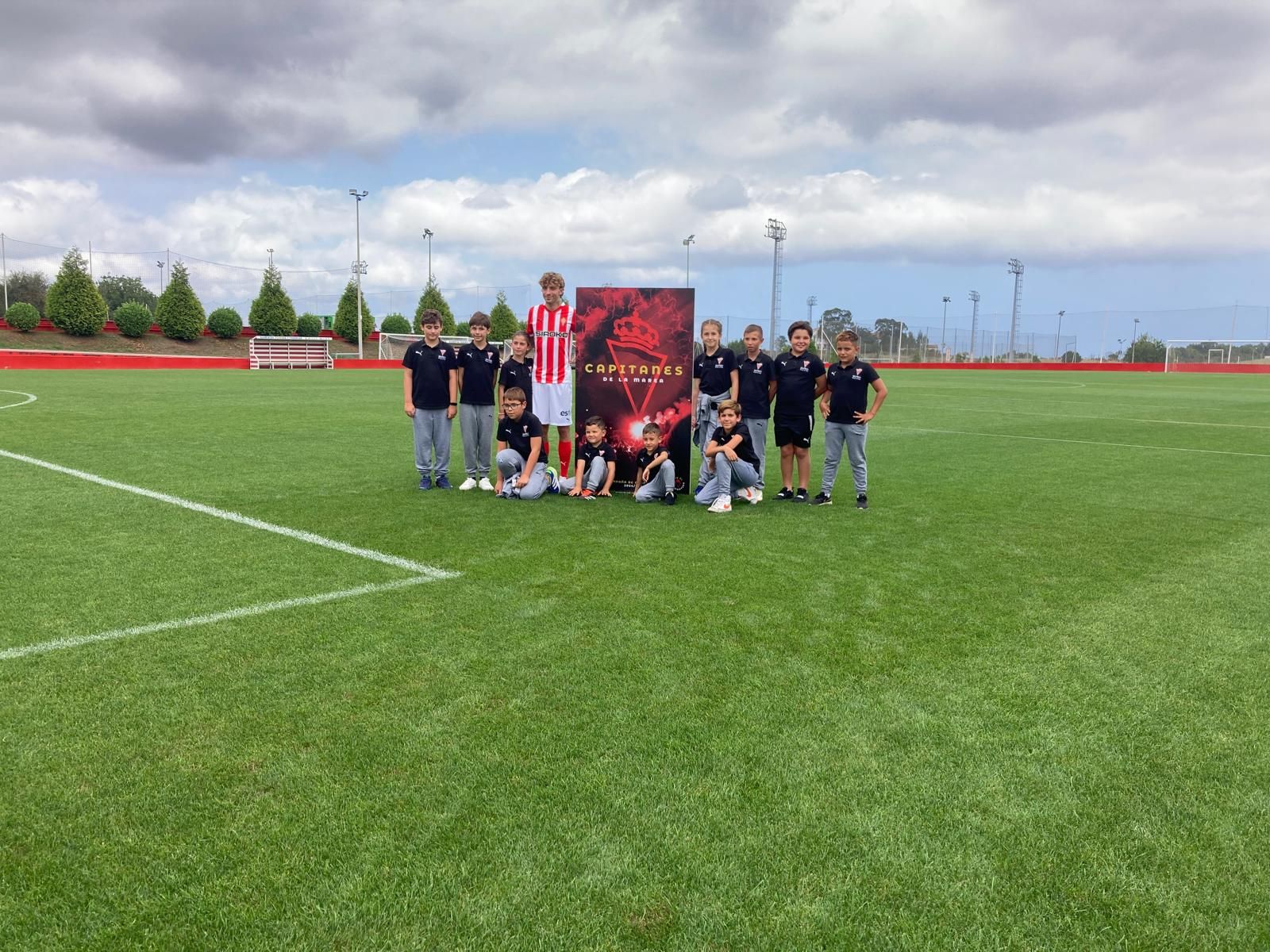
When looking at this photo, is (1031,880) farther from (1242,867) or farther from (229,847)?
(229,847)

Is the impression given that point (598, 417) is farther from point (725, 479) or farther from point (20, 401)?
point (20, 401)

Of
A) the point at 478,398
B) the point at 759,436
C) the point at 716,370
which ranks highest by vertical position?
the point at 716,370

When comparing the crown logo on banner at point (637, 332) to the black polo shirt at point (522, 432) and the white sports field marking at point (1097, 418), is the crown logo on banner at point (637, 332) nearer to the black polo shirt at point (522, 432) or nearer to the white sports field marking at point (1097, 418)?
the black polo shirt at point (522, 432)

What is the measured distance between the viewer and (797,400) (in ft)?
26.3

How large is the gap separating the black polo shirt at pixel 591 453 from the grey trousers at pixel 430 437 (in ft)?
4.56

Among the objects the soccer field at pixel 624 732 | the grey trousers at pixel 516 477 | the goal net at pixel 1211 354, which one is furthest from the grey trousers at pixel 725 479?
the goal net at pixel 1211 354

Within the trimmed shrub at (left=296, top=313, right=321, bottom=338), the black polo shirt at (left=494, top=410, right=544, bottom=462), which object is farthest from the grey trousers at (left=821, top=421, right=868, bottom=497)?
the trimmed shrub at (left=296, top=313, right=321, bottom=338)

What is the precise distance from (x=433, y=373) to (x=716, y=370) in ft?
9.27

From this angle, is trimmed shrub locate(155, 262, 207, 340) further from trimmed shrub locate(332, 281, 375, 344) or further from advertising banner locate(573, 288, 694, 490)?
advertising banner locate(573, 288, 694, 490)

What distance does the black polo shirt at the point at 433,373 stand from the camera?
8.12m

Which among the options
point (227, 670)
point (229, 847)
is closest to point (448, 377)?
point (227, 670)

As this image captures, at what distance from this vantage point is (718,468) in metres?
7.58

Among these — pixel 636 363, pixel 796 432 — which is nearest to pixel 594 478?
pixel 636 363

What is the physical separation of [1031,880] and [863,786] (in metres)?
0.58
